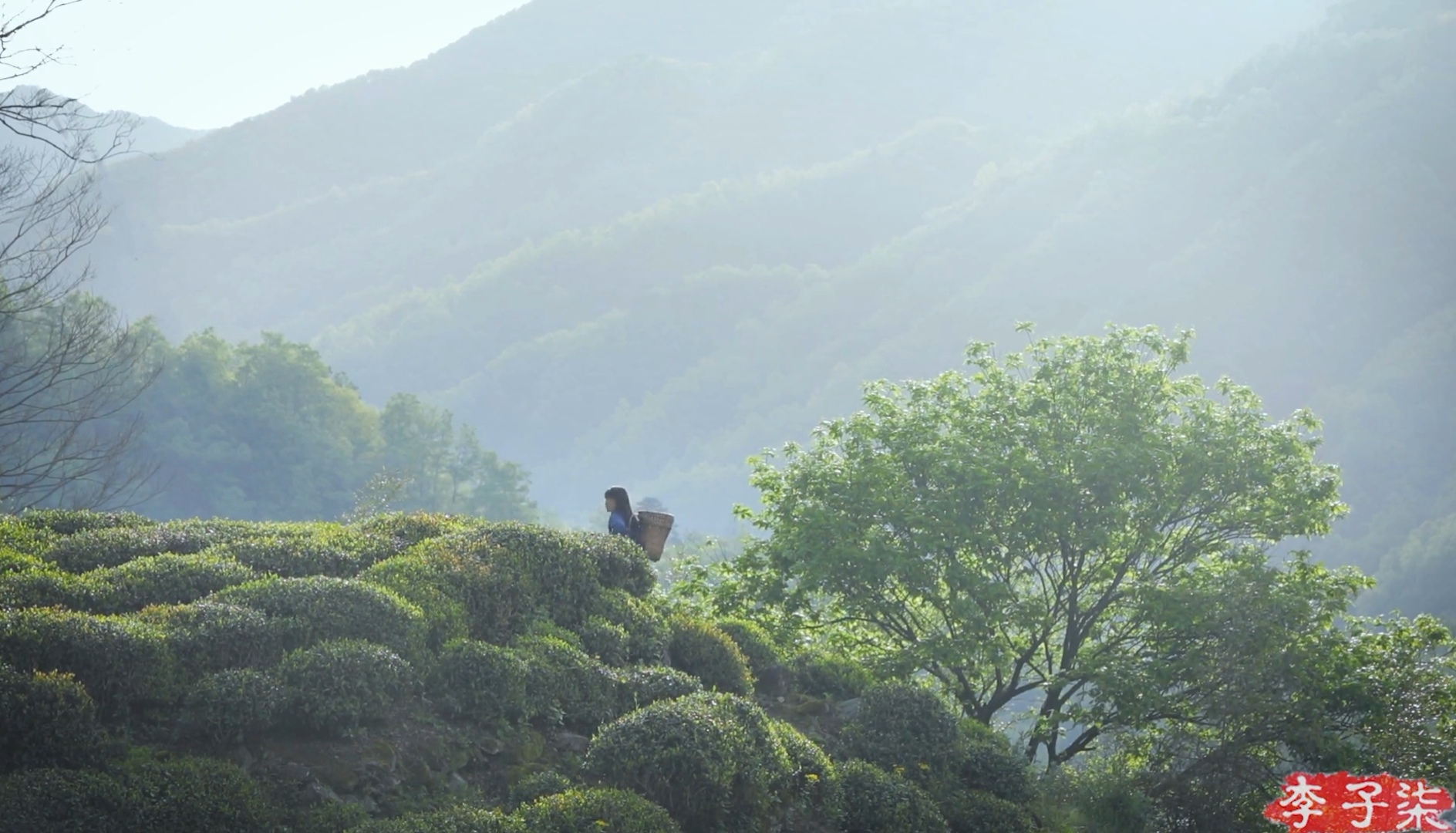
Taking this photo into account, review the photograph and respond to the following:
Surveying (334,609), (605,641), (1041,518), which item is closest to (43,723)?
(334,609)

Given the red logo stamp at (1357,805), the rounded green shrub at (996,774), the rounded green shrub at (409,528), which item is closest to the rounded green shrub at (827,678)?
the rounded green shrub at (996,774)

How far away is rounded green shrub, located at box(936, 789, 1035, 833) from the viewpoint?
38.2ft

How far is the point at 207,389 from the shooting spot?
83.0m

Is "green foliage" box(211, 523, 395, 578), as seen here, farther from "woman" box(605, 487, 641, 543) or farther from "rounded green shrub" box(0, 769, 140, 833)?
"rounded green shrub" box(0, 769, 140, 833)

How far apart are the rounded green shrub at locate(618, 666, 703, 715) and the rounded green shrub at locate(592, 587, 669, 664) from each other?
25.3 inches

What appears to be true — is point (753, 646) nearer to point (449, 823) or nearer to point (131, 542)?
point (449, 823)

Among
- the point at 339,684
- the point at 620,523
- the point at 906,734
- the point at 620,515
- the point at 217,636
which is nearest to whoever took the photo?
the point at 339,684

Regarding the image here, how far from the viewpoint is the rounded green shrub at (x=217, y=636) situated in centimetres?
929

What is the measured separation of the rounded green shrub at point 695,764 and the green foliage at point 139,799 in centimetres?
279

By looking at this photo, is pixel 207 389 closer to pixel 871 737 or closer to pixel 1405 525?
pixel 871 737

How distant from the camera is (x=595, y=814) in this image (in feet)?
29.3

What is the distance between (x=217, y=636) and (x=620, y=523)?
647cm

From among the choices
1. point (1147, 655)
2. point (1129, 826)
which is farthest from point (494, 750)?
point (1147, 655)

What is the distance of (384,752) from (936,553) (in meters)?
10.7
